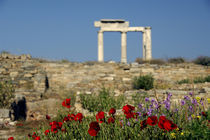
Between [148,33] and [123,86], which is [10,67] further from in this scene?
[148,33]

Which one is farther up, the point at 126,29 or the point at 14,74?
the point at 126,29

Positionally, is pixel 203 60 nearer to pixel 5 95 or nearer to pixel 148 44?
pixel 148 44

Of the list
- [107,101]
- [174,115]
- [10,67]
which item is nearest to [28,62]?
[10,67]

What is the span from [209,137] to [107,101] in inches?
183

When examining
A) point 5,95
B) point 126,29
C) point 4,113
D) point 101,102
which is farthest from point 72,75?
point 126,29

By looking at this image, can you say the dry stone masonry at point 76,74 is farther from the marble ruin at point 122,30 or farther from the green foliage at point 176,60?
the marble ruin at point 122,30

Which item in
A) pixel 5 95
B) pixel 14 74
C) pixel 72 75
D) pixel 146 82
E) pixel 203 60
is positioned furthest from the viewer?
pixel 203 60

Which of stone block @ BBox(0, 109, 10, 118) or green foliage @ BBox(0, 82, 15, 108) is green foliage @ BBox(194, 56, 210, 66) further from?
stone block @ BBox(0, 109, 10, 118)

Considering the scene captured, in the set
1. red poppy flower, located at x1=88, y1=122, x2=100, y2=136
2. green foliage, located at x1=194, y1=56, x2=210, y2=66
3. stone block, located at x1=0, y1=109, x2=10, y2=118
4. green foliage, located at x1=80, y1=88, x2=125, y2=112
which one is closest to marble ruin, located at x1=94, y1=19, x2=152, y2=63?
green foliage, located at x1=194, y1=56, x2=210, y2=66

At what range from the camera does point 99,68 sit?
14.9 meters

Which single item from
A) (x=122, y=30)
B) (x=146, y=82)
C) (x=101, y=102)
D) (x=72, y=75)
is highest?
(x=122, y=30)

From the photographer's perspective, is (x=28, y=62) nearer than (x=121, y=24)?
Yes

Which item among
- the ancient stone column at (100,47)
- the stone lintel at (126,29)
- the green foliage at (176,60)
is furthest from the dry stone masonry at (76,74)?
the stone lintel at (126,29)

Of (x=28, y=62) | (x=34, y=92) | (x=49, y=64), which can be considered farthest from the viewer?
(x=49, y=64)
